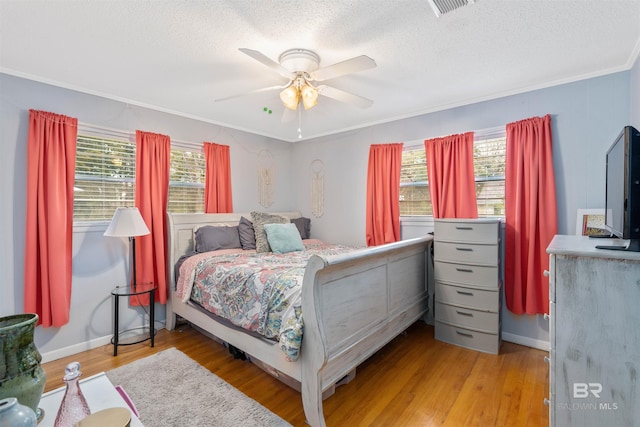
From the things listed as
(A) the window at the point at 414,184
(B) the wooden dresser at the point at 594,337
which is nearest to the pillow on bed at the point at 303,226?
(A) the window at the point at 414,184

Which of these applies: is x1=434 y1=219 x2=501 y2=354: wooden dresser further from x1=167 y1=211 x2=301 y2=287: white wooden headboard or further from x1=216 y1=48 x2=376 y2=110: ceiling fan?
x1=167 y1=211 x2=301 y2=287: white wooden headboard

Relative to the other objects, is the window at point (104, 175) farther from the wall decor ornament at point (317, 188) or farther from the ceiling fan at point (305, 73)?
the wall decor ornament at point (317, 188)

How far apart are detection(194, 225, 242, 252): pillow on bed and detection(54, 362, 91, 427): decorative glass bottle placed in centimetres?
224

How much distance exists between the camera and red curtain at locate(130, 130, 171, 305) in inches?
119

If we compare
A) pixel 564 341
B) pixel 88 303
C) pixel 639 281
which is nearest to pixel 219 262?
pixel 88 303

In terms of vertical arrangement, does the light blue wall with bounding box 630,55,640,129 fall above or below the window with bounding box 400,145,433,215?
above

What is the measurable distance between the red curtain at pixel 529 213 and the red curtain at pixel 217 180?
3.19 metres

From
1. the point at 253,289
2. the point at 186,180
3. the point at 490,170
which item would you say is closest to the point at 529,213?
the point at 490,170

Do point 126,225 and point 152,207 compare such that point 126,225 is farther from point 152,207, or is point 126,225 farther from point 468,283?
point 468,283

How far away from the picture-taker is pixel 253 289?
7.01 feet

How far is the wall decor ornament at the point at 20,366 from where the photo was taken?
0.87 meters

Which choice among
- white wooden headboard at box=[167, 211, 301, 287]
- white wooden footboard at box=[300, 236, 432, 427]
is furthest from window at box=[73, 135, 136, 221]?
white wooden footboard at box=[300, 236, 432, 427]

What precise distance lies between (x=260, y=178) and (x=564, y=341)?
3.72m

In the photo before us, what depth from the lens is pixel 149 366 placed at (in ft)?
7.89
